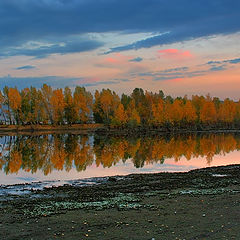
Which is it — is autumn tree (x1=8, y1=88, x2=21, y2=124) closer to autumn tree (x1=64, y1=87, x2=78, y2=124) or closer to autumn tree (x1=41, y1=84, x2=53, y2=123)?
autumn tree (x1=41, y1=84, x2=53, y2=123)

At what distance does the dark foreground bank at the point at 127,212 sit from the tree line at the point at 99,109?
91402 mm

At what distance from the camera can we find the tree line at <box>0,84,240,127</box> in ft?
385

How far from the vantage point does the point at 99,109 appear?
126375 mm

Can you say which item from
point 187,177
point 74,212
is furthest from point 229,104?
point 74,212

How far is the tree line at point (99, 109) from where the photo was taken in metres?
117

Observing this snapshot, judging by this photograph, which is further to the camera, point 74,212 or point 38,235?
point 74,212

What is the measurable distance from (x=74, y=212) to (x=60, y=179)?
13442 millimetres

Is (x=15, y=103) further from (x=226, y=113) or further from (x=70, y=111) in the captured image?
(x=226, y=113)

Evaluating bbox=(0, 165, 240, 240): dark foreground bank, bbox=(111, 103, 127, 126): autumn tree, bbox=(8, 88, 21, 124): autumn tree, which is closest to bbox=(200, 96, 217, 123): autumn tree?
bbox=(111, 103, 127, 126): autumn tree

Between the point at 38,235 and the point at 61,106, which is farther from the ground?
the point at 61,106

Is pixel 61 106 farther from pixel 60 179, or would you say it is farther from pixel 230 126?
pixel 60 179

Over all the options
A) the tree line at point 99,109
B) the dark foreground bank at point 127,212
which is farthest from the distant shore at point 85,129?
the dark foreground bank at point 127,212

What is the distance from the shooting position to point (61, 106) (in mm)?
119938

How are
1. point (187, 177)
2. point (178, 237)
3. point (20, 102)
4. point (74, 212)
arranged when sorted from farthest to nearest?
1. point (20, 102)
2. point (187, 177)
3. point (74, 212)
4. point (178, 237)
